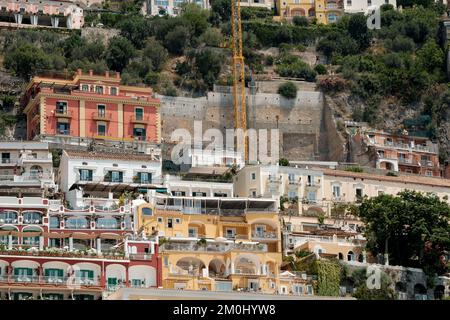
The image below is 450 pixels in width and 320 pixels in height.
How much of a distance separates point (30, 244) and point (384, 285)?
1523cm

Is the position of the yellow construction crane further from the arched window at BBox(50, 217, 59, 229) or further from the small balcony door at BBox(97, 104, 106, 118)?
the arched window at BBox(50, 217, 59, 229)

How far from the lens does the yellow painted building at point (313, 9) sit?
340ft

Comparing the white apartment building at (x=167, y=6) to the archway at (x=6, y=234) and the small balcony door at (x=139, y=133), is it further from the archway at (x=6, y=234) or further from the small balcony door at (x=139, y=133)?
the archway at (x=6, y=234)

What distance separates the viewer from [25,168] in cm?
5878

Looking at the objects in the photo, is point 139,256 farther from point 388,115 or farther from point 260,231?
point 388,115

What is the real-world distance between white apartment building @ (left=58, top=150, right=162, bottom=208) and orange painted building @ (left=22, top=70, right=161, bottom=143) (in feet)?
31.0

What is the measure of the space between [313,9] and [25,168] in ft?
171

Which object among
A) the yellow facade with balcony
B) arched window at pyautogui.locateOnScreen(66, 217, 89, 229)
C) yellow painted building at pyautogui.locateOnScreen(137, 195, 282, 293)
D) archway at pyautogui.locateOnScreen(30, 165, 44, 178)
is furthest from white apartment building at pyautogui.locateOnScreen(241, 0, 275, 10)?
arched window at pyautogui.locateOnScreen(66, 217, 89, 229)

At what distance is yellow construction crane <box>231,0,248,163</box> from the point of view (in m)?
79.8

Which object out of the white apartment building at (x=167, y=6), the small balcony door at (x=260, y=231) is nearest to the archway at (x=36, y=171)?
the small balcony door at (x=260, y=231)

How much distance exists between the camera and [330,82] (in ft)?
276

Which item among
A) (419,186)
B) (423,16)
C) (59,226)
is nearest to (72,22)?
(423,16)

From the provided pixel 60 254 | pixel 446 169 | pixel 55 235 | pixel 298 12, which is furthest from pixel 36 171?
pixel 298 12

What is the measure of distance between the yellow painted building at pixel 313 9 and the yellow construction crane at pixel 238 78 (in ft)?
35.6
